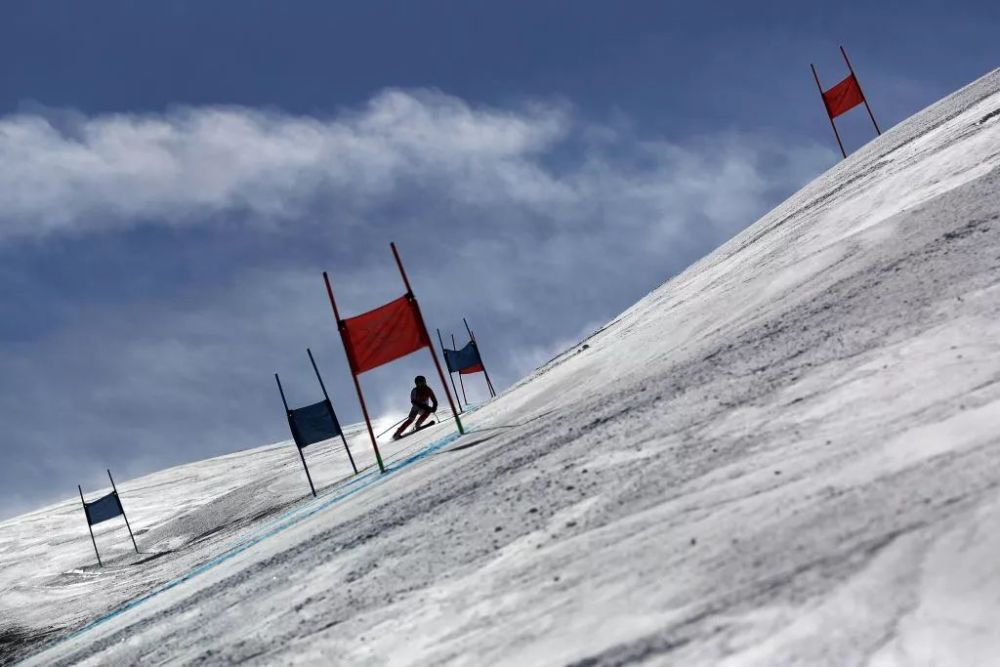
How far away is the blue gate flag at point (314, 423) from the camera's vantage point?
15484mm

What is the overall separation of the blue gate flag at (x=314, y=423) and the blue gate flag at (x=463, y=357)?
21.8 feet

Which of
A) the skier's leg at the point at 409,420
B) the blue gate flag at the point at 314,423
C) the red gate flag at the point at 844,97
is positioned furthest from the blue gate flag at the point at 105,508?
the red gate flag at the point at 844,97

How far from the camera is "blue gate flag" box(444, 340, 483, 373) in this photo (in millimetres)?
21984

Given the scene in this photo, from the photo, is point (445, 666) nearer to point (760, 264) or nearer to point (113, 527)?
point (760, 264)

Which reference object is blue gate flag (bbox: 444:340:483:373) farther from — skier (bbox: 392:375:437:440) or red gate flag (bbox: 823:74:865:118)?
red gate flag (bbox: 823:74:865:118)

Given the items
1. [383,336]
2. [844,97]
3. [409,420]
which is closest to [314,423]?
[409,420]

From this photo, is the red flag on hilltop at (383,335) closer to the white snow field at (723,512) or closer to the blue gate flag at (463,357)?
the white snow field at (723,512)

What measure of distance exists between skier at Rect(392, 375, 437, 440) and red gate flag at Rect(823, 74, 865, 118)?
47.2ft

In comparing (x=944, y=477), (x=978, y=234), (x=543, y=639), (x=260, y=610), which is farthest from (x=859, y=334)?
(x=260, y=610)

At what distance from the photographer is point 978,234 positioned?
604cm

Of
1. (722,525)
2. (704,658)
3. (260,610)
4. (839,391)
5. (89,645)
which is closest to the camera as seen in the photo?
(704,658)

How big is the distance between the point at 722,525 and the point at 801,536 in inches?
15.4

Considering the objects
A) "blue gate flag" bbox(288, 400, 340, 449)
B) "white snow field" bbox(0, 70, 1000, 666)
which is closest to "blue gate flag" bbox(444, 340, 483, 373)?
"blue gate flag" bbox(288, 400, 340, 449)

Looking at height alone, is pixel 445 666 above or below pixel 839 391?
below
